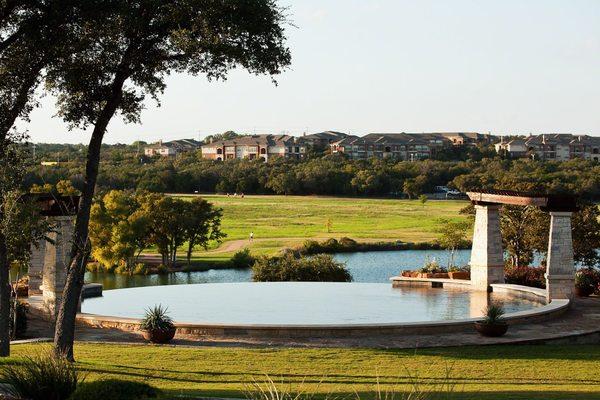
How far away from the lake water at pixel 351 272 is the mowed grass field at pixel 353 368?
1080 inches

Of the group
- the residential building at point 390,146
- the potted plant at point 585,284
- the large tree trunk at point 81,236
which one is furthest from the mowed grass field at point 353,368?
the residential building at point 390,146

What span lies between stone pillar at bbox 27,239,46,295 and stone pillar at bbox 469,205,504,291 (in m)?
13.1

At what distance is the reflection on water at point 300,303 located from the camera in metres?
22.5

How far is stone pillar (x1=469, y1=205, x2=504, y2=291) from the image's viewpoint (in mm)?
27578

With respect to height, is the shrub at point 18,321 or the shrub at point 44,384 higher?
the shrub at point 44,384

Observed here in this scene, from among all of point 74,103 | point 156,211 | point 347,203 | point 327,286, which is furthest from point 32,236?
point 347,203

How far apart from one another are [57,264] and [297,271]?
12.4m

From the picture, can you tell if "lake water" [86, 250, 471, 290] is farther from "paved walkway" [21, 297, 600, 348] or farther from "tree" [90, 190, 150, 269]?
"paved walkway" [21, 297, 600, 348]

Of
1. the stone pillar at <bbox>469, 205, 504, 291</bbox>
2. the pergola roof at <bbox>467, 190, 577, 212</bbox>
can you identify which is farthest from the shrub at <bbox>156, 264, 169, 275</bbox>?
the pergola roof at <bbox>467, 190, 577, 212</bbox>

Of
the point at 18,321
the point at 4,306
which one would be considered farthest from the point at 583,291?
the point at 4,306

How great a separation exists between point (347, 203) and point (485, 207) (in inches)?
2938

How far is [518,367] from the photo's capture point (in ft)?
54.2

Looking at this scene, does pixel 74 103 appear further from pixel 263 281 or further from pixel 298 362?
pixel 263 281

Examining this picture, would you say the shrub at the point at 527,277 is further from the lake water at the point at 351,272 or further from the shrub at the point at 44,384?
the shrub at the point at 44,384
